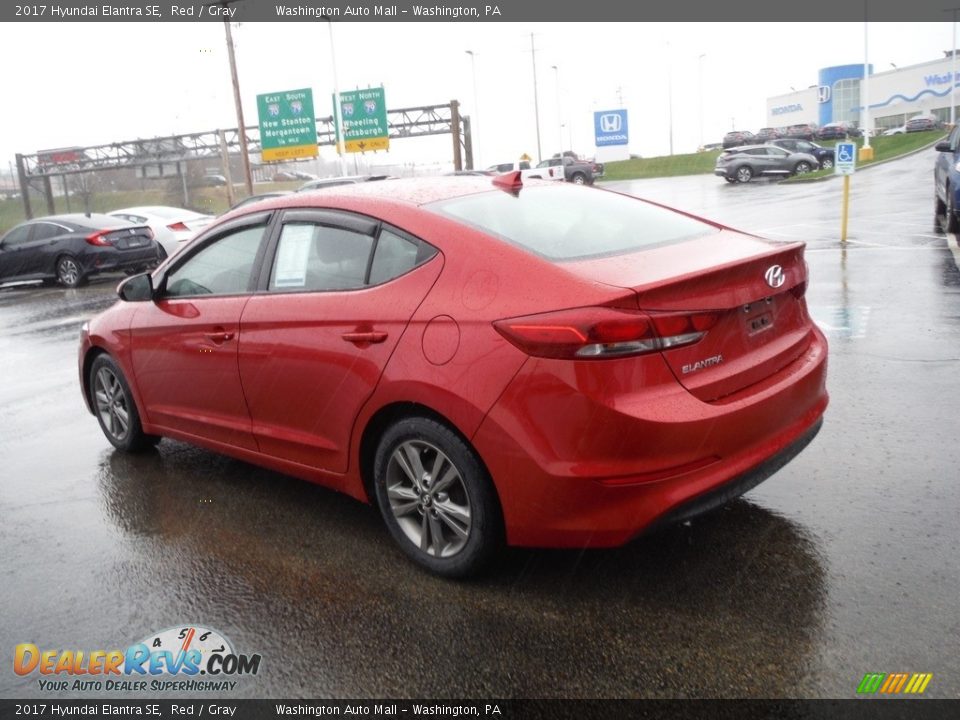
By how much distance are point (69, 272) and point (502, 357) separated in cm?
1695

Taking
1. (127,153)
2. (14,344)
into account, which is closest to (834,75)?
(127,153)

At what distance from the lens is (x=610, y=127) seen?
65.1 m

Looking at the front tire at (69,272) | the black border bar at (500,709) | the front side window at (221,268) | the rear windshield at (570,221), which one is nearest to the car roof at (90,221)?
the front tire at (69,272)

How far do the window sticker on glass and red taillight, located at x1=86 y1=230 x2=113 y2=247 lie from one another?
14.9m

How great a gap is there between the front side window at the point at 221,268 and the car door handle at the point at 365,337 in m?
0.97

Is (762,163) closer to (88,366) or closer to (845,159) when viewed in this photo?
(845,159)

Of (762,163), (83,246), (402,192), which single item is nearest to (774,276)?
(402,192)

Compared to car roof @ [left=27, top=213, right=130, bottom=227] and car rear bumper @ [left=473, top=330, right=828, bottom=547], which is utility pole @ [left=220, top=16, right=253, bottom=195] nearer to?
car roof @ [left=27, top=213, right=130, bottom=227]

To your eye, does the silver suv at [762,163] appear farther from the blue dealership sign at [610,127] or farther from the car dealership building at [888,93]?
the car dealership building at [888,93]

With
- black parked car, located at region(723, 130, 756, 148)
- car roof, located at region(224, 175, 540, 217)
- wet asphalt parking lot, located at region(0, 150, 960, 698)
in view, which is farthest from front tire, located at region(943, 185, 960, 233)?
black parked car, located at region(723, 130, 756, 148)

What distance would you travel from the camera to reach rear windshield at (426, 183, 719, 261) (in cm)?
360

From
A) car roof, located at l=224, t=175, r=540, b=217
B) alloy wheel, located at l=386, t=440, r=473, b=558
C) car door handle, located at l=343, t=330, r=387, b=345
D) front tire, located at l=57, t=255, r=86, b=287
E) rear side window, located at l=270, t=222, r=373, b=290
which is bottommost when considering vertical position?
front tire, located at l=57, t=255, r=86, b=287

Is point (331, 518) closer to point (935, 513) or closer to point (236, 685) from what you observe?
point (236, 685)

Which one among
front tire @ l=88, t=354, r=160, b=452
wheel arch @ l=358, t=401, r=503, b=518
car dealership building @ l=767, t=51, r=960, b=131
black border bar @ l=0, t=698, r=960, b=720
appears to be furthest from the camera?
car dealership building @ l=767, t=51, r=960, b=131
